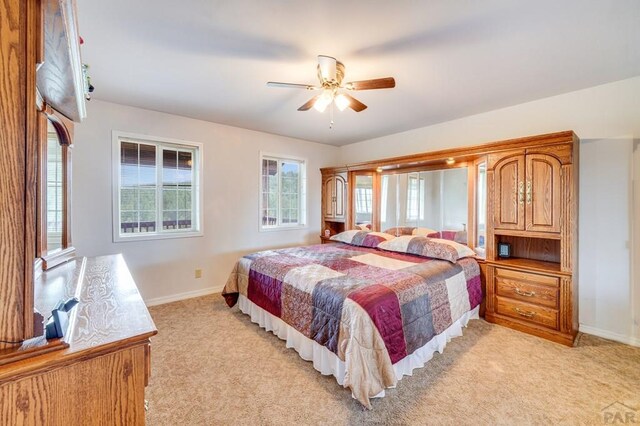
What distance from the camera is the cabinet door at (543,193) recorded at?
2.66 metres

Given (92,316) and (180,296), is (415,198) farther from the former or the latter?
(92,316)

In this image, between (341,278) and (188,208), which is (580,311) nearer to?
(341,278)

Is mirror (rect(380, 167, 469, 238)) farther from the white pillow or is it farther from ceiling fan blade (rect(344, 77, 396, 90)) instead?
→ ceiling fan blade (rect(344, 77, 396, 90))

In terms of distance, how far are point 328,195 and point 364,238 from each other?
58.0 inches

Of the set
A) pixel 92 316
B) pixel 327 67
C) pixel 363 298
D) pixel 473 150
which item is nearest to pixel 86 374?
pixel 92 316

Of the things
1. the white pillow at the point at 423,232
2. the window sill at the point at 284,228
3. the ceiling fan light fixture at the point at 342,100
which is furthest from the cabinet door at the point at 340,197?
the ceiling fan light fixture at the point at 342,100

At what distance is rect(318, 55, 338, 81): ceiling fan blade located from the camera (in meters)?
2.03

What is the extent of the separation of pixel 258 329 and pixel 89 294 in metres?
1.81

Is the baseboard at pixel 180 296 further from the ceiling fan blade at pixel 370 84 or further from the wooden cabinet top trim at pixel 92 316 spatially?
the ceiling fan blade at pixel 370 84

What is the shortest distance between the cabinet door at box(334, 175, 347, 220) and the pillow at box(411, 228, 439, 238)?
4.29ft

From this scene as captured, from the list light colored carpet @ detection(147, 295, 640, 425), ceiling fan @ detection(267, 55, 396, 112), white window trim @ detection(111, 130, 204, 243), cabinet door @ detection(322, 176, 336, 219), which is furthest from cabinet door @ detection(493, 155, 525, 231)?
white window trim @ detection(111, 130, 204, 243)

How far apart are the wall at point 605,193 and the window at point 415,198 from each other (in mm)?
1434

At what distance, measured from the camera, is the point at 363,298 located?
1939mm

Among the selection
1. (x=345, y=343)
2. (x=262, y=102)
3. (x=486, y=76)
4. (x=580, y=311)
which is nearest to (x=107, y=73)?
(x=262, y=102)
